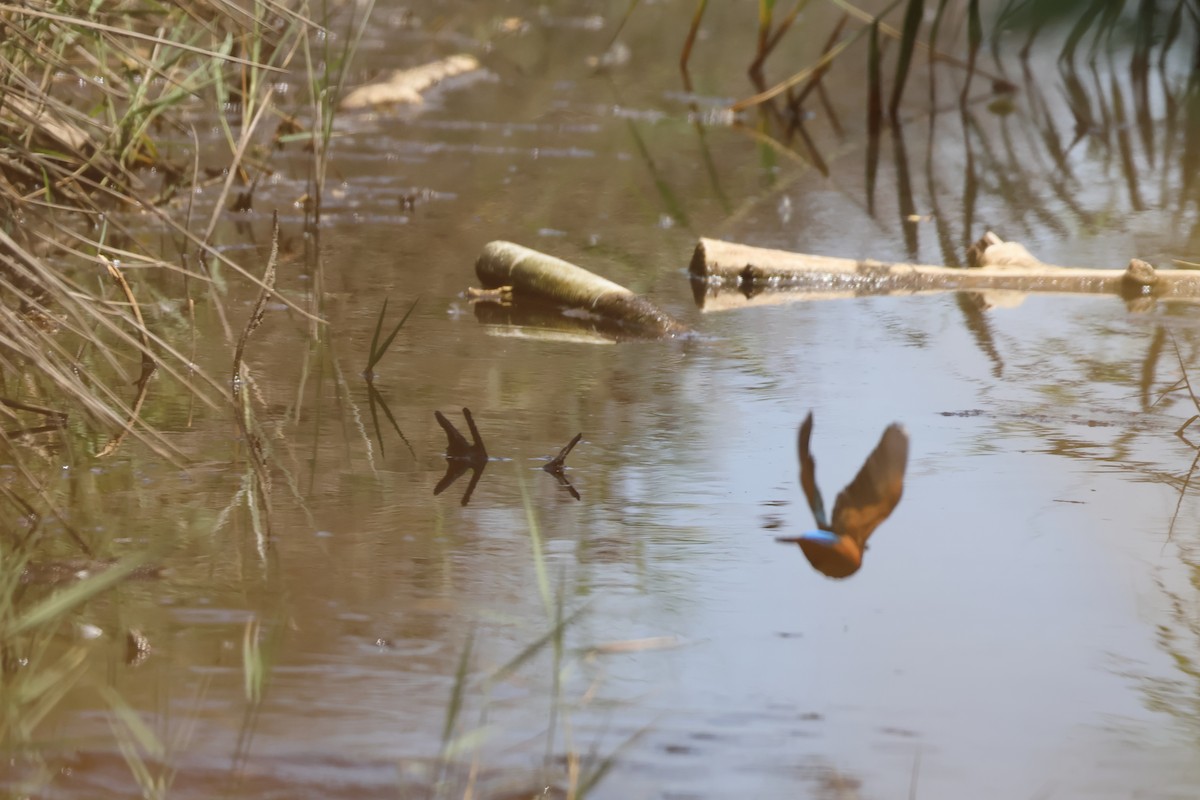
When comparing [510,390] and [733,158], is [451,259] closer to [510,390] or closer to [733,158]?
[510,390]

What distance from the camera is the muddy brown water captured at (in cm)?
140

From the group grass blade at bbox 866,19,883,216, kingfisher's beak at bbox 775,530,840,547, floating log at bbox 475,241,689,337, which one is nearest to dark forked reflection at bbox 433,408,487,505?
kingfisher's beak at bbox 775,530,840,547

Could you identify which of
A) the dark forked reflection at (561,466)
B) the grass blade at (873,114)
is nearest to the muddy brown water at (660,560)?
the dark forked reflection at (561,466)

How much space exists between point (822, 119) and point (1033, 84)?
6.61ft

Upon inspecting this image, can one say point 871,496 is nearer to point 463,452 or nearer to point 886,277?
point 463,452

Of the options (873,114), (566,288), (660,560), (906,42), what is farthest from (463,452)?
(873,114)

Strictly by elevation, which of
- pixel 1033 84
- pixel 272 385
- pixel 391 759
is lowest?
pixel 391 759

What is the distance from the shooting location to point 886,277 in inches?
144

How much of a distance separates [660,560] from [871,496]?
0.96ft

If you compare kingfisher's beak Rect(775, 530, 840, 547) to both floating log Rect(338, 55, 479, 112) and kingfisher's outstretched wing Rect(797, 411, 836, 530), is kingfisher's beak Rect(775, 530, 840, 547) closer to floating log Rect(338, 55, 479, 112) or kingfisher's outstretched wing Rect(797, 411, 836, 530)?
kingfisher's outstretched wing Rect(797, 411, 836, 530)

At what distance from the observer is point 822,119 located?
23.2 feet

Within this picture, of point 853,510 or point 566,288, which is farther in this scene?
point 566,288

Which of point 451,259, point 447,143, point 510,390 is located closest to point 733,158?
point 447,143

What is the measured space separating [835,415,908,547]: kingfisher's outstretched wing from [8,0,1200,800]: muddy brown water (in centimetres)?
4
